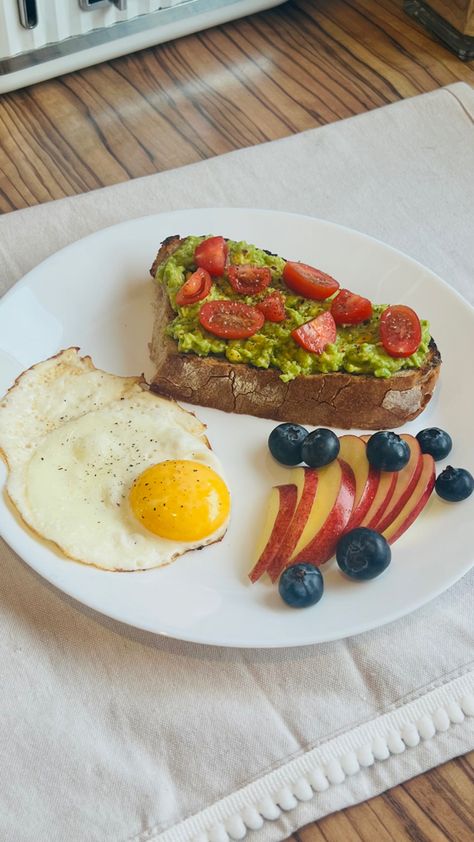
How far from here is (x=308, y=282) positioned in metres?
3.25

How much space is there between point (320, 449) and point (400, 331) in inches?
20.3

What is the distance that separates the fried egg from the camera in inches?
109

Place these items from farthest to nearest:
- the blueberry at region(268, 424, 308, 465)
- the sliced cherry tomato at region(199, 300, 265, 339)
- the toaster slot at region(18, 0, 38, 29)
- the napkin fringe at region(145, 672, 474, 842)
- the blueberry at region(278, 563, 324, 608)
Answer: the toaster slot at region(18, 0, 38, 29) < the sliced cherry tomato at region(199, 300, 265, 339) < the blueberry at region(268, 424, 308, 465) < the blueberry at region(278, 563, 324, 608) < the napkin fringe at region(145, 672, 474, 842)

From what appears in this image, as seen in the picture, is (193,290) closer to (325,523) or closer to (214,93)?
(325,523)

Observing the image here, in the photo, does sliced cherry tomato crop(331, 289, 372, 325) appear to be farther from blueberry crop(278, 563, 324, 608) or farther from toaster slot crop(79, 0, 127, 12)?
toaster slot crop(79, 0, 127, 12)

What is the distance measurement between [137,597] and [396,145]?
2.55 metres

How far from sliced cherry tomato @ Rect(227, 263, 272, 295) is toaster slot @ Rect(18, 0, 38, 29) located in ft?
4.81

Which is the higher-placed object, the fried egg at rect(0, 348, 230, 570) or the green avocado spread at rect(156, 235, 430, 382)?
the green avocado spread at rect(156, 235, 430, 382)

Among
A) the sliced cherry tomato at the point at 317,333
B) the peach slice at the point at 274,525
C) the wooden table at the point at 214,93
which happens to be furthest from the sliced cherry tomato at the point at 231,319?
the wooden table at the point at 214,93

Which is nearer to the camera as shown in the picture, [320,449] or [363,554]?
[363,554]

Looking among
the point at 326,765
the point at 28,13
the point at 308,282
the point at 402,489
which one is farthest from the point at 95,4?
the point at 326,765

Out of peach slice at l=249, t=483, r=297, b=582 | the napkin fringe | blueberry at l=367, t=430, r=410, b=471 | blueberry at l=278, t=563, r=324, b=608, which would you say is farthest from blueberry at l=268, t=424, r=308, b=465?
the napkin fringe

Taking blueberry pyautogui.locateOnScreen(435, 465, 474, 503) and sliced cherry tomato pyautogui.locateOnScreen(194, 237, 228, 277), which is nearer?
blueberry pyautogui.locateOnScreen(435, 465, 474, 503)

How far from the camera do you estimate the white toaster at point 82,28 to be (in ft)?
12.8
